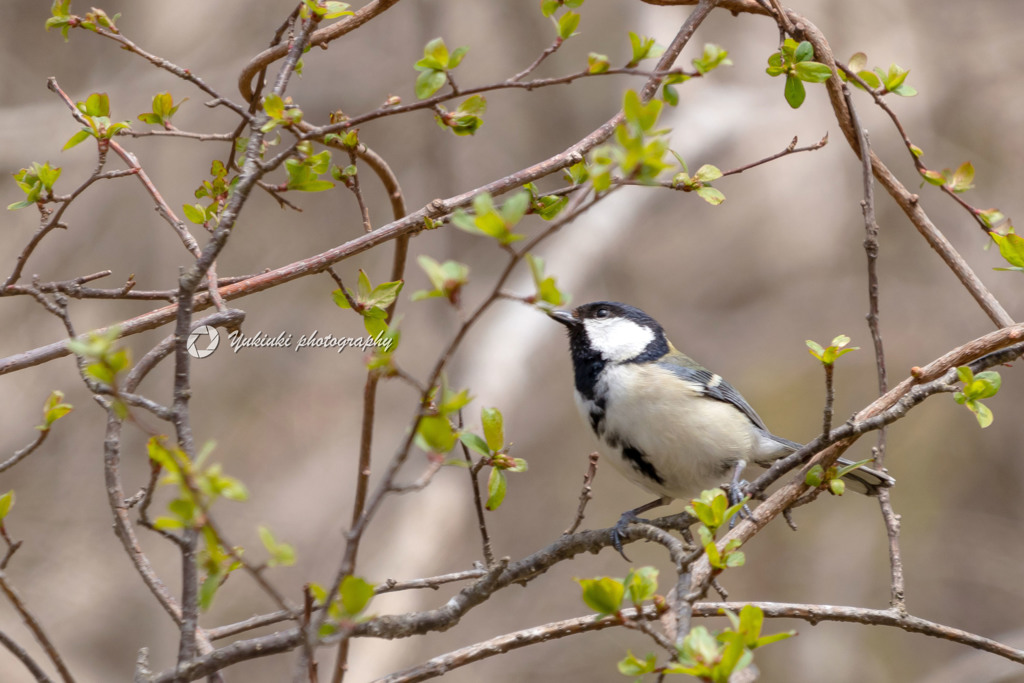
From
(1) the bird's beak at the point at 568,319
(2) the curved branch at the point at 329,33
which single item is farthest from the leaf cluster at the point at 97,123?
(1) the bird's beak at the point at 568,319

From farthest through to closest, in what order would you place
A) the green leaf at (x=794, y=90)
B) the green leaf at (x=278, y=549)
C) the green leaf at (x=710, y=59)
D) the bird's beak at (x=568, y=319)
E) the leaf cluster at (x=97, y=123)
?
1. the bird's beak at (x=568, y=319)
2. the green leaf at (x=794, y=90)
3. the leaf cluster at (x=97, y=123)
4. the green leaf at (x=710, y=59)
5. the green leaf at (x=278, y=549)

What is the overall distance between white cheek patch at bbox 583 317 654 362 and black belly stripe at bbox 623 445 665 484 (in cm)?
36

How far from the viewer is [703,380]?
3.14 m

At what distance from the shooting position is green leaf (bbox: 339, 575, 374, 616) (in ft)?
3.38

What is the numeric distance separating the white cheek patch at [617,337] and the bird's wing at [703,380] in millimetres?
109

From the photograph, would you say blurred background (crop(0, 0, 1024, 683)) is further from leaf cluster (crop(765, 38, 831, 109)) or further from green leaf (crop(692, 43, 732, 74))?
green leaf (crop(692, 43, 732, 74))

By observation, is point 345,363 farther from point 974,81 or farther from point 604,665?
point 974,81

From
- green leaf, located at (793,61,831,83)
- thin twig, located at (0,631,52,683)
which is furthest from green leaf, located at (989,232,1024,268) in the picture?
thin twig, located at (0,631,52,683)

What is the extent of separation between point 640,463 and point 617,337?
0.54 m

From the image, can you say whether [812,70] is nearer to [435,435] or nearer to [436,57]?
[436,57]

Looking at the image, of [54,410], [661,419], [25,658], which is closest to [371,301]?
[54,410]

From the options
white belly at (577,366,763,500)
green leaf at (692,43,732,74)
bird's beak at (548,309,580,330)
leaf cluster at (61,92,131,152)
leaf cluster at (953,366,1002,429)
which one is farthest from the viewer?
bird's beak at (548,309,580,330)

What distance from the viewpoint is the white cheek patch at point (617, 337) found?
3.14 meters

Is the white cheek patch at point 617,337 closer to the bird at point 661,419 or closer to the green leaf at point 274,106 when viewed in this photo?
the bird at point 661,419
